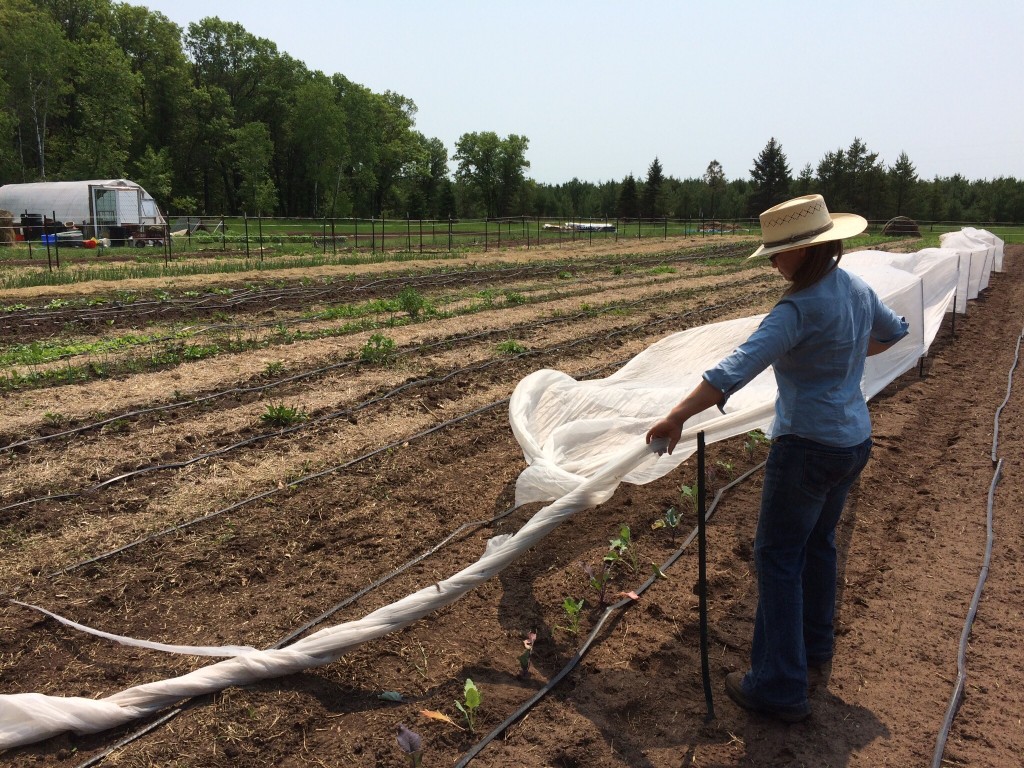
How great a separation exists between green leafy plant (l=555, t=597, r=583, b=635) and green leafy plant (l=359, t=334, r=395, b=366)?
5.04 metres

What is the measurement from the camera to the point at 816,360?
2.47 meters

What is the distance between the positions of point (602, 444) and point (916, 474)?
257 centimetres

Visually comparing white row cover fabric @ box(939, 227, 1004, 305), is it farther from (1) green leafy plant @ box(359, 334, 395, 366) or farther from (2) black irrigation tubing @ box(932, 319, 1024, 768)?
(1) green leafy plant @ box(359, 334, 395, 366)

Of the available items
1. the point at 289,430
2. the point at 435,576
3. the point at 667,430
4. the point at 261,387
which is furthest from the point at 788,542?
the point at 261,387

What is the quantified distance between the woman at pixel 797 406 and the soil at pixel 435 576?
33 cm

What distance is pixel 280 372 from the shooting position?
7535 millimetres

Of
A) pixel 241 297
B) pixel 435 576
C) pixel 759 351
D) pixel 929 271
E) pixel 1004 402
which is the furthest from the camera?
pixel 241 297

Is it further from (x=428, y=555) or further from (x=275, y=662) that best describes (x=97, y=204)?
(x=275, y=662)

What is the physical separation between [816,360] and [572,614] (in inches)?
60.1

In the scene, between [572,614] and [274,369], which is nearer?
[572,614]

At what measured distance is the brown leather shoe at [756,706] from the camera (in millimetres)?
2656

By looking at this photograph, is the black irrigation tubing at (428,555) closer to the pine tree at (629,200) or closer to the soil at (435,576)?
A: the soil at (435,576)

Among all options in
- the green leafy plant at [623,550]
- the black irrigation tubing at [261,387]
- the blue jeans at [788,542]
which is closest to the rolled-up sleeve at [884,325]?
the blue jeans at [788,542]

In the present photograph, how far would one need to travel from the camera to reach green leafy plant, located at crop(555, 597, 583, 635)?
318 cm
